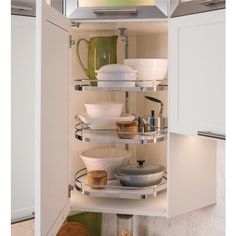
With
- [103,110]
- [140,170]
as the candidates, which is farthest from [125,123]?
A: [140,170]

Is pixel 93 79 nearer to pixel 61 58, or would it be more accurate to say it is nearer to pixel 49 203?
pixel 61 58

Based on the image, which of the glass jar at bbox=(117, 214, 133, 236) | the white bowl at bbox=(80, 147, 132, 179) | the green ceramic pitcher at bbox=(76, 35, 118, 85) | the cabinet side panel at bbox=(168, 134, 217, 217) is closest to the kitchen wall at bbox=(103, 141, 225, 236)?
the cabinet side panel at bbox=(168, 134, 217, 217)

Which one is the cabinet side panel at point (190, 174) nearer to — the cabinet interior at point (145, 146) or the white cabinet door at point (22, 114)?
the cabinet interior at point (145, 146)

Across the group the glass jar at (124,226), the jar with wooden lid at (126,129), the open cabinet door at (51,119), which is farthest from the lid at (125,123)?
the glass jar at (124,226)

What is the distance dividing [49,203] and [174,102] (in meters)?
0.61

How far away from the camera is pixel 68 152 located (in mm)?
1519

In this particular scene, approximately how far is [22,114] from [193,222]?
0.95 meters

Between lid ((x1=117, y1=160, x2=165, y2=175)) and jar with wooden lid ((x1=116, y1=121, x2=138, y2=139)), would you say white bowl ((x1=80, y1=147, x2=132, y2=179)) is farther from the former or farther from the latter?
jar with wooden lid ((x1=116, y1=121, x2=138, y2=139))

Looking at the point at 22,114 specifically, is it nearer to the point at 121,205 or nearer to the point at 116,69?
the point at 116,69

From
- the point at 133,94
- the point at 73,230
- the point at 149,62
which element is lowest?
the point at 73,230

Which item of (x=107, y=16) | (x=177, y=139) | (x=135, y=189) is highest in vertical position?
(x=107, y=16)

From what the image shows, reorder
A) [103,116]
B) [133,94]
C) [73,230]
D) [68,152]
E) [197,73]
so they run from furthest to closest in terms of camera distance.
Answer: [133,94] → [73,230] → [103,116] → [68,152] → [197,73]
